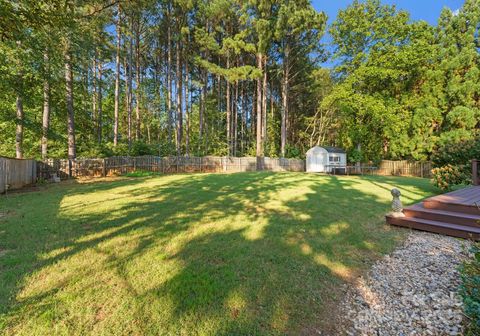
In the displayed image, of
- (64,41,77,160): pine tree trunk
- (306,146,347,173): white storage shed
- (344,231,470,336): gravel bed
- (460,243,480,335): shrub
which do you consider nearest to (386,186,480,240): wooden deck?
(344,231,470,336): gravel bed

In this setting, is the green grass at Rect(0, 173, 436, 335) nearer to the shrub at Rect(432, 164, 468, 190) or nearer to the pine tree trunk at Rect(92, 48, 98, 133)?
the shrub at Rect(432, 164, 468, 190)

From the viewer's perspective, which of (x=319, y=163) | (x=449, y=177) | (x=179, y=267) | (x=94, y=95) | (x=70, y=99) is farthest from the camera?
(x=319, y=163)

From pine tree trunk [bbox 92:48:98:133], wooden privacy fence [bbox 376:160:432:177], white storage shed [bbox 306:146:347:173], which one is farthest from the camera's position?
white storage shed [bbox 306:146:347:173]

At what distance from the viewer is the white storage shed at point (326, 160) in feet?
68.2

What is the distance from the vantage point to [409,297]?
94.1 inches

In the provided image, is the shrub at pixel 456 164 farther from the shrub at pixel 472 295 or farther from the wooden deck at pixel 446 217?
the shrub at pixel 472 295

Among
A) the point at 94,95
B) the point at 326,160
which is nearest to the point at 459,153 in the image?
the point at 326,160

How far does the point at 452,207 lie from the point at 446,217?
1.13 ft

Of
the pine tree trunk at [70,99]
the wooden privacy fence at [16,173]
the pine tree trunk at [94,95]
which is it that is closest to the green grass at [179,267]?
the wooden privacy fence at [16,173]

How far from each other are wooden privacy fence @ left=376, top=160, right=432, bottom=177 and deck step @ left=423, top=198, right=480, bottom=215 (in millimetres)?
18160

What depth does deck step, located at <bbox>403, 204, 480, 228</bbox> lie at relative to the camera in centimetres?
410

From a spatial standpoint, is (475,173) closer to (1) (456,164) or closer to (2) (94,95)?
(1) (456,164)

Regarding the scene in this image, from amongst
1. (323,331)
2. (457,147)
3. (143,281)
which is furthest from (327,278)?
(457,147)

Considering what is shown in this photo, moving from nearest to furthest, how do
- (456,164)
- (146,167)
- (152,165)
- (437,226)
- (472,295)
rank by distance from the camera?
(472,295) → (437,226) → (456,164) → (146,167) → (152,165)
